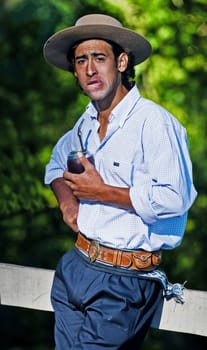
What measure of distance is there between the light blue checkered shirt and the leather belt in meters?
0.02

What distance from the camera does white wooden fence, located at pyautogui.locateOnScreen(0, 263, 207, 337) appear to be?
2.90m

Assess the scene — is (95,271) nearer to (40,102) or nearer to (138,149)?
(138,149)

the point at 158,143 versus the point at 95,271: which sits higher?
the point at 158,143

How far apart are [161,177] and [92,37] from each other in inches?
19.4

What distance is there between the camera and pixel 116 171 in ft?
8.97

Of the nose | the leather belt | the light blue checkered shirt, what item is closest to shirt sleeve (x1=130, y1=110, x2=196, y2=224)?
the light blue checkered shirt

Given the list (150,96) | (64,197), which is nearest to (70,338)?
(64,197)

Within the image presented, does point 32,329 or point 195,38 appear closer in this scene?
point 195,38

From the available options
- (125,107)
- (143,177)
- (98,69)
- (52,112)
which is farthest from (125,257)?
(52,112)

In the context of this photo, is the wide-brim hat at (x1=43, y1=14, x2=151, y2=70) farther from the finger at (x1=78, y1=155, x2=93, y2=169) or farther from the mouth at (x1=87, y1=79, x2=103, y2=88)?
the finger at (x1=78, y1=155, x2=93, y2=169)

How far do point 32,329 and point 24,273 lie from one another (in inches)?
99.1

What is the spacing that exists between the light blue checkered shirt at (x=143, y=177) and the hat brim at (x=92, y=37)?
6.0 inches

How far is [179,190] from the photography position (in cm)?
263

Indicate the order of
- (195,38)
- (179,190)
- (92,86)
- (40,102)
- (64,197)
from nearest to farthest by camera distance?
(179,190)
(92,86)
(64,197)
(195,38)
(40,102)
